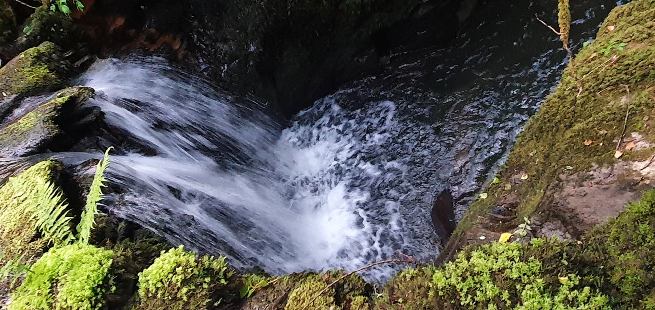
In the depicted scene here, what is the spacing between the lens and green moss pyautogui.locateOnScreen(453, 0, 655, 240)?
11.1 feet

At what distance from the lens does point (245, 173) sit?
Answer: 22.3 ft

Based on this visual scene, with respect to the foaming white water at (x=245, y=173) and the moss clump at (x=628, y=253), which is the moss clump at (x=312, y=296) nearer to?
the moss clump at (x=628, y=253)

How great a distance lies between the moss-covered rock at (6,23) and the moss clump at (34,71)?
65cm

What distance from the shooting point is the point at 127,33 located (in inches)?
286

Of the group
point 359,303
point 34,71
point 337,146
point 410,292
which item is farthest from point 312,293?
point 34,71

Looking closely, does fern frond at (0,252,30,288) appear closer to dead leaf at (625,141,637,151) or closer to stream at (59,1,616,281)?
stream at (59,1,616,281)

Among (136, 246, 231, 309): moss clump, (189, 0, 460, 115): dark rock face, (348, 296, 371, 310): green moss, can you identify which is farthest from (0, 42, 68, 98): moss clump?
(348, 296, 371, 310): green moss

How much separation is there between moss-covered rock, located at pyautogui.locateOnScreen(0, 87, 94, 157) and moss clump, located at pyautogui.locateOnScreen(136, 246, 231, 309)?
2.61m

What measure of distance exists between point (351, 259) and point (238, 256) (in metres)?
1.48

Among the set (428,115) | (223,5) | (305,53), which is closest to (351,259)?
(428,115)

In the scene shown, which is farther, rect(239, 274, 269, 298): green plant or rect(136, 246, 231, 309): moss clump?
rect(239, 274, 269, 298): green plant

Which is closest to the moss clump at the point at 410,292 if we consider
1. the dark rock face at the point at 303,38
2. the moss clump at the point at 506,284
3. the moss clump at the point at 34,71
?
the moss clump at the point at 506,284

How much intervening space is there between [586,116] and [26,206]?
421 cm

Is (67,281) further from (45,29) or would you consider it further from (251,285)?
(45,29)
